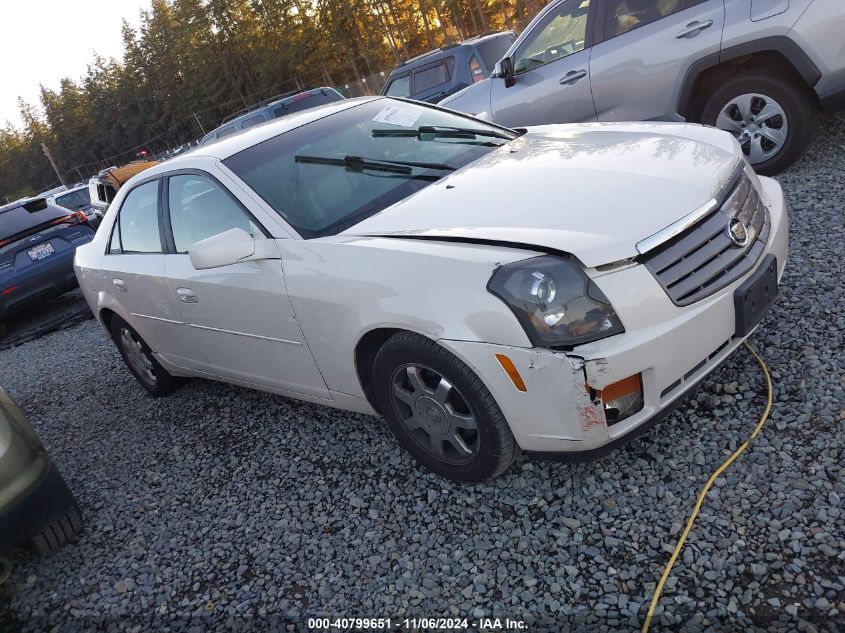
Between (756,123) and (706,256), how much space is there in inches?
130

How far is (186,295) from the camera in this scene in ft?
12.1

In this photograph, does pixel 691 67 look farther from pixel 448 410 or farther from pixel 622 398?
pixel 448 410

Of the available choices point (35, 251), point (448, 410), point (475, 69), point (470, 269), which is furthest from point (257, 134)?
point (475, 69)

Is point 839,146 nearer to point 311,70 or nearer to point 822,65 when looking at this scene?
point 822,65

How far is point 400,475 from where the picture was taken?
10.2 feet

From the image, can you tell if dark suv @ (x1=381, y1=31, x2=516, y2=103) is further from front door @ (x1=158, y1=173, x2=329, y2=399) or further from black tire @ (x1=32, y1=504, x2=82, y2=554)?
black tire @ (x1=32, y1=504, x2=82, y2=554)

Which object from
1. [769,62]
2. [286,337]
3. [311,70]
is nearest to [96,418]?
[286,337]

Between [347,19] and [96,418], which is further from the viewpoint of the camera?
[347,19]

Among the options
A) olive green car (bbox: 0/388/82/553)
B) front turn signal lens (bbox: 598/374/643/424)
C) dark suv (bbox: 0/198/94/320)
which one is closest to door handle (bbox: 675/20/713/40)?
front turn signal lens (bbox: 598/374/643/424)

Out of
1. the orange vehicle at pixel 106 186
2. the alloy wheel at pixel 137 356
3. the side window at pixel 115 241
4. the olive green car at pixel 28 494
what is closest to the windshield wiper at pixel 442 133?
the side window at pixel 115 241

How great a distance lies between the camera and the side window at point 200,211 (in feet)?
10.8

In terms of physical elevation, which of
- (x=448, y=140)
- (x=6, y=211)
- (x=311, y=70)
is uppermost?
(x=311, y=70)

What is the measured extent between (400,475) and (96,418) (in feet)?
10.4

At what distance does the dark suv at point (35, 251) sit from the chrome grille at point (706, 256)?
8.46 m
